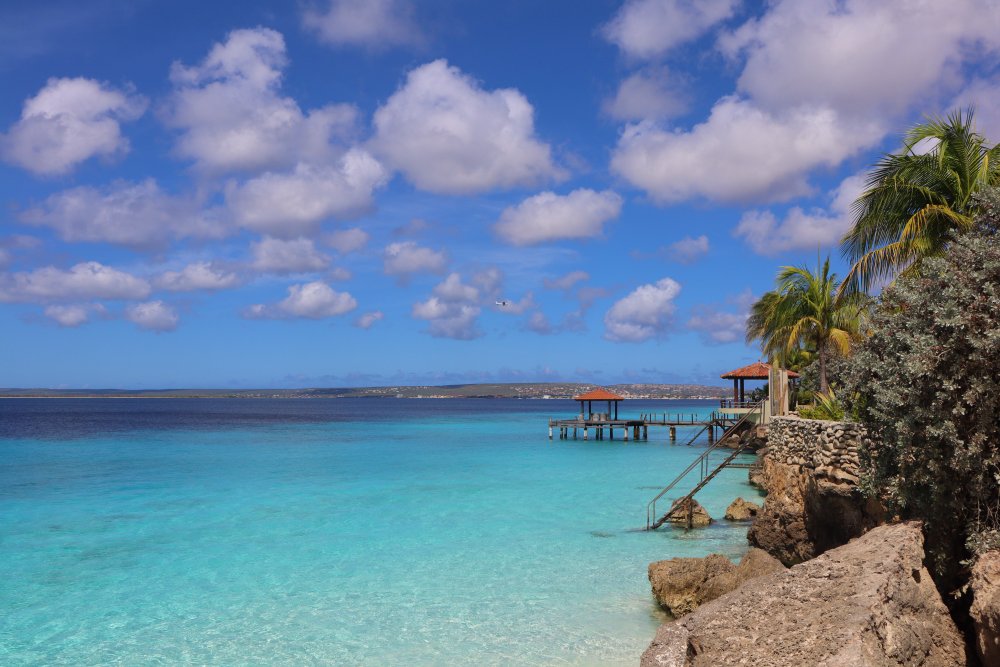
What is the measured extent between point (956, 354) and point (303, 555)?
1307 cm

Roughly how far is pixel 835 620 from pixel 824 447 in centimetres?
641

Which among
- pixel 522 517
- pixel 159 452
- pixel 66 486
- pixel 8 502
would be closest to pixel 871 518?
pixel 522 517

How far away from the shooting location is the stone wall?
10445 millimetres

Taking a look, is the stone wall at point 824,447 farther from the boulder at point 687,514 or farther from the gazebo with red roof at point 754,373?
the gazebo with red roof at point 754,373

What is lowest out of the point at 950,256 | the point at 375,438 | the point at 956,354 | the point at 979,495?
the point at 375,438

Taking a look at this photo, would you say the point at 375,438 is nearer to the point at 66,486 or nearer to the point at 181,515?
the point at 66,486

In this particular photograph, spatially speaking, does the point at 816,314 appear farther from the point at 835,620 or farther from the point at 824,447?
the point at 835,620

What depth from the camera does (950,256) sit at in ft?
25.6

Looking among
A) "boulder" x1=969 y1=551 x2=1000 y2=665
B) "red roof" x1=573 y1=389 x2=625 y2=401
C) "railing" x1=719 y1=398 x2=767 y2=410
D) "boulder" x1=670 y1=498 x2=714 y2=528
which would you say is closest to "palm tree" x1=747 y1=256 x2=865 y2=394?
"boulder" x1=670 y1=498 x2=714 y2=528

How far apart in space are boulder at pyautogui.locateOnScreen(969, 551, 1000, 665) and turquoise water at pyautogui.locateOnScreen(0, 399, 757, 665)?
14.8 ft

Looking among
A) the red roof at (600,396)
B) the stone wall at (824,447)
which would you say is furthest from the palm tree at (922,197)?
the red roof at (600,396)

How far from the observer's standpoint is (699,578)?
10.6 metres

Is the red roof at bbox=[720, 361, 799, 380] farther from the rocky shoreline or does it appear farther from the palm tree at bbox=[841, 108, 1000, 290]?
the rocky shoreline

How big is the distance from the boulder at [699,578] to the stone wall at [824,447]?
1.71 metres
